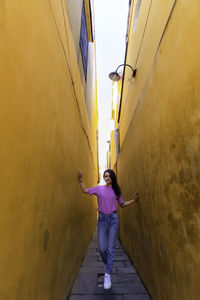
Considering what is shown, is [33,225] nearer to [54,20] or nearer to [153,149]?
[153,149]

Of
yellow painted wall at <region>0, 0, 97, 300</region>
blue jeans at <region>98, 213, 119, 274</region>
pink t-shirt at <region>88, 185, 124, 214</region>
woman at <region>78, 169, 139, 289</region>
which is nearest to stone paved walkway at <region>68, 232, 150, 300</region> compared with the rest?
woman at <region>78, 169, 139, 289</region>

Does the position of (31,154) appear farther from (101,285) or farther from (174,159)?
(101,285)

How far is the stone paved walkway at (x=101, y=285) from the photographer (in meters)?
2.35

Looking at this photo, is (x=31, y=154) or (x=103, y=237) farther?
(x=103, y=237)

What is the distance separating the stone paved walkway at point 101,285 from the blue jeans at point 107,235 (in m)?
0.35

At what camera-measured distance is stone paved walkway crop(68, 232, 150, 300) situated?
2.35m

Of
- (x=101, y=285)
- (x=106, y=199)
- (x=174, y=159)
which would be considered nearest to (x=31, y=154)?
(x=174, y=159)

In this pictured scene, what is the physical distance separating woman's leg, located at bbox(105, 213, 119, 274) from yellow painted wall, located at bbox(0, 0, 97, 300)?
71cm

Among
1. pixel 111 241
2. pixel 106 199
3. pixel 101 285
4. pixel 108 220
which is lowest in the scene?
pixel 101 285

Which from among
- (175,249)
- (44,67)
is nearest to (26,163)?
(44,67)

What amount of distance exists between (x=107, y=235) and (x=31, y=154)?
2.09 m

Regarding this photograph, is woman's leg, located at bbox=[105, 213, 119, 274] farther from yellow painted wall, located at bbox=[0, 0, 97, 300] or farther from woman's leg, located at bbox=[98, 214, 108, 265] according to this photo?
yellow painted wall, located at bbox=[0, 0, 97, 300]

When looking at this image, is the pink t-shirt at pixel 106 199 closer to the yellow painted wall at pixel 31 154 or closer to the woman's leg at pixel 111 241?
the woman's leg at pixel 111 241

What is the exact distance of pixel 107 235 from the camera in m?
2.88
